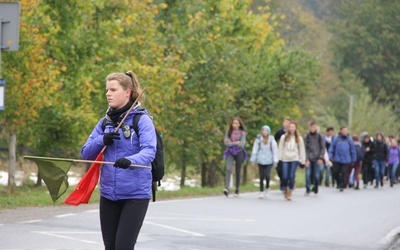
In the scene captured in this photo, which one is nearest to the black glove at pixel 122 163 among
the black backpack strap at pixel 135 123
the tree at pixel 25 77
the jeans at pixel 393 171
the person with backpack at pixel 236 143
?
the black backpack strap at pixel 135 123

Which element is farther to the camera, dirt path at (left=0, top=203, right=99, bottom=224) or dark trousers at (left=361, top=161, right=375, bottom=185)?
dark trousers at (left=361, top=161, right=375, bottom=185)

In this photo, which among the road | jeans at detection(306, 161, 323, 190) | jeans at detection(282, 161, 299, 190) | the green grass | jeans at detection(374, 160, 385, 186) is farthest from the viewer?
jeans at detection(374, 160, 385, 186)

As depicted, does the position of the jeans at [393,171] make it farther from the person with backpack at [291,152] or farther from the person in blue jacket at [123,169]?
the person in blue jacket at [123,169]

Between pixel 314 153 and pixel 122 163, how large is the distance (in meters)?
18.9

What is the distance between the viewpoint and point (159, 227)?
14617 millimetres

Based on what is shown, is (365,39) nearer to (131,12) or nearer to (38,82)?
(131,12)

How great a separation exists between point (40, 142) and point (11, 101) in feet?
20.4

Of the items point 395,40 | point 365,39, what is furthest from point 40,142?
point 365,39

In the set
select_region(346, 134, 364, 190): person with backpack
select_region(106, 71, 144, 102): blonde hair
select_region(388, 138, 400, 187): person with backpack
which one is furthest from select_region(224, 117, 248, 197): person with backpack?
select_region(106, 71, 144, 102): blonde hair

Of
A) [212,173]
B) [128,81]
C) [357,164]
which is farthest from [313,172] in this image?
[128,81]

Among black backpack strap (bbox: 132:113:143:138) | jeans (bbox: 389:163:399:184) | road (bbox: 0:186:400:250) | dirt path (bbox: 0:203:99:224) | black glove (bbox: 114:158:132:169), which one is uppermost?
black backpack strap (bbox: 132:113:143:138)

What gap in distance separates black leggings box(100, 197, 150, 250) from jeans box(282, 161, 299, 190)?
15.6m

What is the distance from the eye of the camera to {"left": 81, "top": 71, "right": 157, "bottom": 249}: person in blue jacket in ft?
24.6

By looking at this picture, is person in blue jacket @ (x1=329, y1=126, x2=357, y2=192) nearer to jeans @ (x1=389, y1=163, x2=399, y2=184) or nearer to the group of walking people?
the group of walking people
